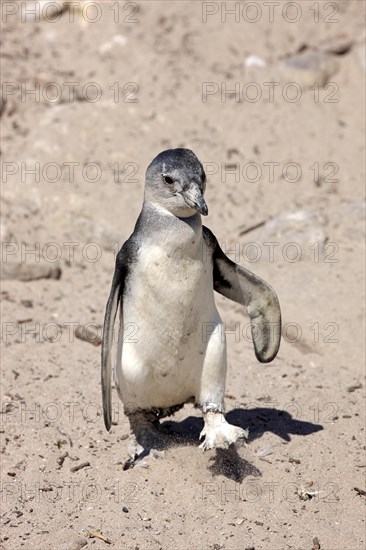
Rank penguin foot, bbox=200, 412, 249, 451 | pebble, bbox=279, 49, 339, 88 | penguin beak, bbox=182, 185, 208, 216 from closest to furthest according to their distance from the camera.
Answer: penguin beak, bbox=182, 185, 208, 216 < penguin foot, bbox=200, 412, 249, 451 < pebble, bbox=279, 49, 339, 88

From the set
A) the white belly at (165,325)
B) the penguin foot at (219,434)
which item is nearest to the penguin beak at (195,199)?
the white belly at (165,325)

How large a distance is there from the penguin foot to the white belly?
0.20 meters

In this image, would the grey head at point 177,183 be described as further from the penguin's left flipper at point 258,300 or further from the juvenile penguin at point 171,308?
the penguin's left flipper at point 258,300

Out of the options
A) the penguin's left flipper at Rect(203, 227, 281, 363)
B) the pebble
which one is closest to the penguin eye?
the penguin's left flipper at Rect(203, 227, 281, 363)

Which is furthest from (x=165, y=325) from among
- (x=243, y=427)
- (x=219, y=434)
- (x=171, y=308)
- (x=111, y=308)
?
(x=243, y=427)

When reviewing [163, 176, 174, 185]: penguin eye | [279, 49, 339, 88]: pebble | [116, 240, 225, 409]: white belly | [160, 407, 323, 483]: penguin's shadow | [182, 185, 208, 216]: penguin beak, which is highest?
[279, 49, 339, 88]: pebble

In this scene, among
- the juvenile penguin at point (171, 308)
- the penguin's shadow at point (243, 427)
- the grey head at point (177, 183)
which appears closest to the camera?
the grey head at point (177, 183)

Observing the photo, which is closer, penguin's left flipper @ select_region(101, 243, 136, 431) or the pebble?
penguin's left flipper @ select_region(101, 243, 136, 431)

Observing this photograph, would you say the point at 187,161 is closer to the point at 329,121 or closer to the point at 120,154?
the point at 120,154

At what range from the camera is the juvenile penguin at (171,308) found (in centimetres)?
425

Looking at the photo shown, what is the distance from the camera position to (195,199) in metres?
4.09

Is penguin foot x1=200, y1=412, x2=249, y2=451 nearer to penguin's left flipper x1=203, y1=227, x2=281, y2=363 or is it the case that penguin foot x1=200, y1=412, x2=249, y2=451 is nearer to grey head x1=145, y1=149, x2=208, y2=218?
penguin's left flipper x1=203, y1=227, x2=281, y2=363

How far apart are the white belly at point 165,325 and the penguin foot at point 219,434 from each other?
0.20 m

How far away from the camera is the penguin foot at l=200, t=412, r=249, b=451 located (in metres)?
4.36
